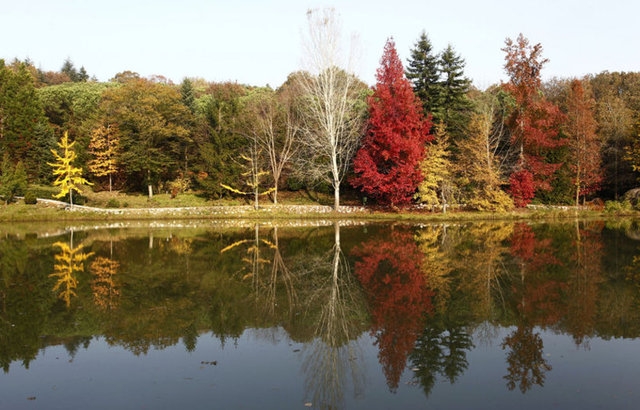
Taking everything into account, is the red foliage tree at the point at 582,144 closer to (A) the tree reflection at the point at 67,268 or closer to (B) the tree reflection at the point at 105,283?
(B) the tree reflection at the point at 105,283

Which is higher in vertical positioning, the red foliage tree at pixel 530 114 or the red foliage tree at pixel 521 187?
the red foliage tree at pixel 530 114

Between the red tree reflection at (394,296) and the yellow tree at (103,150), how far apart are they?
92.2 feet

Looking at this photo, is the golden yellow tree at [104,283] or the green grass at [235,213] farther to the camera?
the green grass at [235,213]

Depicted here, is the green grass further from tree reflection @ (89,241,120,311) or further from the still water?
tree reflection @ (89,241,120,311)

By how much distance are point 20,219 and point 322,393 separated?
107ft

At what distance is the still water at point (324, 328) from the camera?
23.0 ft

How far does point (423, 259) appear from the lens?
670 inches

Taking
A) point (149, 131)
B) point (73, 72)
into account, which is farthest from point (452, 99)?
point (73, 72)

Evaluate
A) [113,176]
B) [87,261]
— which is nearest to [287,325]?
[87,261]

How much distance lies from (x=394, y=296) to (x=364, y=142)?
24.7 metres

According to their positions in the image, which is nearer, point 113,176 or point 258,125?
point 258,125

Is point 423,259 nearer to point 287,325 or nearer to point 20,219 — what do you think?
point 287,325

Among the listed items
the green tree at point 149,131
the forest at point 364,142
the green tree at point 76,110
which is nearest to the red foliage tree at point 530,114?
the forest at point 364,142

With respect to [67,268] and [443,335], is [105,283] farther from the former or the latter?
[443,335]
